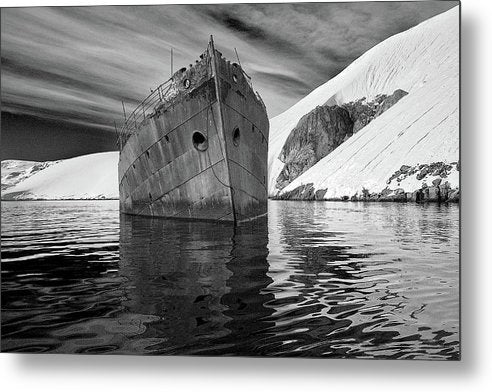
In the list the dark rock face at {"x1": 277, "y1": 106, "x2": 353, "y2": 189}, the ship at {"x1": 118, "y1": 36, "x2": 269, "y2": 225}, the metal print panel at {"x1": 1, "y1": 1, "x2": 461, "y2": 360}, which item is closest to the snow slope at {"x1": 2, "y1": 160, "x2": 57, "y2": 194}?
the metal print panel at {"x1": 1, "y1": 1, "x2": 461, "y2": 360}

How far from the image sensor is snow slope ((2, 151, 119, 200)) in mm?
4684

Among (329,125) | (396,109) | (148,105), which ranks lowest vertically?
(329,125)

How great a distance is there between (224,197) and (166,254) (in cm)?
147

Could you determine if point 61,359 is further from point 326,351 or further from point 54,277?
point 326,351

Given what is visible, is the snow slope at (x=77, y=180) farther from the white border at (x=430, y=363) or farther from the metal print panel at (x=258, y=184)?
the white border at (x=430, y=363)

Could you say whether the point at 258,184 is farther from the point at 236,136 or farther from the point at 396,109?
the point at 396,109

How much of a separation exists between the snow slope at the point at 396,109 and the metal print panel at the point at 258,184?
0.02m

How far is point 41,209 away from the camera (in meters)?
5.01

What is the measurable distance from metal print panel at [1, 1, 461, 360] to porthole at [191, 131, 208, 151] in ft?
3.07

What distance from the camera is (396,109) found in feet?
14.7

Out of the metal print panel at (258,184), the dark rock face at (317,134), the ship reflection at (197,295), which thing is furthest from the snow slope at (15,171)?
the dark rock face at (317,134)

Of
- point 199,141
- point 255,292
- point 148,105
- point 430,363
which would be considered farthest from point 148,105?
point 430,363

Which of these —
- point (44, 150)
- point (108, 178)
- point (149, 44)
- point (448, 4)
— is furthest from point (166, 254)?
point (448, 4)

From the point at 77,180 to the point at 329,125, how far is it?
2.35 metres
